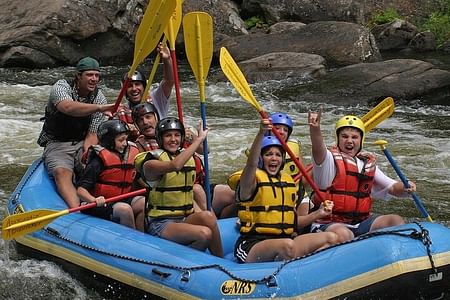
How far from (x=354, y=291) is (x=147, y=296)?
122 cm

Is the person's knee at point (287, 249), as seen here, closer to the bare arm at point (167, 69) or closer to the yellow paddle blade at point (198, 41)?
the yellow paddle blade at point (198, 41)

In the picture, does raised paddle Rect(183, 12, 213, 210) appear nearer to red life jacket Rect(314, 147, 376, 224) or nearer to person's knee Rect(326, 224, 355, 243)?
red life jacket Rect(314, 147, 376, 224)

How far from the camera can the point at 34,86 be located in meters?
12.5

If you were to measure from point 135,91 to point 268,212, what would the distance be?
1.97 m

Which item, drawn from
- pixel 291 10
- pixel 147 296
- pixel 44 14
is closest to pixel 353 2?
pixel 291 10

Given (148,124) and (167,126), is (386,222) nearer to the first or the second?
(167,126)

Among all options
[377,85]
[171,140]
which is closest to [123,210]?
[171,140]

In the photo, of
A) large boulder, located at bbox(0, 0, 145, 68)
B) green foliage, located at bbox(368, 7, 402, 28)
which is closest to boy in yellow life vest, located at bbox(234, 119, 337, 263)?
large boulder, located at bbox(0, 0, 145, 68)

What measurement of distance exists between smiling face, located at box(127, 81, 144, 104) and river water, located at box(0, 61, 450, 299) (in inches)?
55.0

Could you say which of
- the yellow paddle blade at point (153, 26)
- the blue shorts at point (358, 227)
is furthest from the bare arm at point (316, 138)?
the yellow paddle blade at point (153, 26)

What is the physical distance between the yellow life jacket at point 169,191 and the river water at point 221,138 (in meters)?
0.61

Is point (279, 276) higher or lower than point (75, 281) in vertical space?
higher

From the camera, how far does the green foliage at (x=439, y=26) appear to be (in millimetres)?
16578

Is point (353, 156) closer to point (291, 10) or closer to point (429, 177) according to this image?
point (429, 177)
